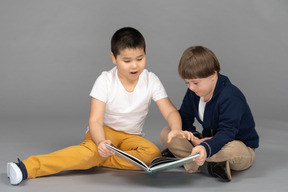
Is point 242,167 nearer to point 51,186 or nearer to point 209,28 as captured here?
point 51,186

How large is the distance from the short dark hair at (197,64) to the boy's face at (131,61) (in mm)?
290

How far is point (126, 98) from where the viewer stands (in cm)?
336

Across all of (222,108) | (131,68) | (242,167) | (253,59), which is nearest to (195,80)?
(222,108)

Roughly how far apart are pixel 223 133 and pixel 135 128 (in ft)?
2.36

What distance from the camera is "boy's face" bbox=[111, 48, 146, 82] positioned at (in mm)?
3121

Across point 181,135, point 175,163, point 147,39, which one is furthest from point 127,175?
point 147,39

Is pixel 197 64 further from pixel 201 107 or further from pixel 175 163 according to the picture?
pixel 175 163

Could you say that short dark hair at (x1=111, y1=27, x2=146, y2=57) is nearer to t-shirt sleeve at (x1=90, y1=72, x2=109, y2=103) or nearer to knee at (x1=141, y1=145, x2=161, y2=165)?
t-shirt sleeve at (x1=90, y1=72, x2=109, y2=103)

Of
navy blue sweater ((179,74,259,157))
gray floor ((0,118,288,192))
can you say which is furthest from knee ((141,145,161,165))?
navy blue sweater ((179,74,259,157))

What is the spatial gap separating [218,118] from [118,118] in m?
0.69

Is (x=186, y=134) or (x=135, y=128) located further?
(x=135, y=128)

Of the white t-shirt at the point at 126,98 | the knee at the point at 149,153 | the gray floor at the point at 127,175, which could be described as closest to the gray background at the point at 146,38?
the gray floor at the point at 127,175

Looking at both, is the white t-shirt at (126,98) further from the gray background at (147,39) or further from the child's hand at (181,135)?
the gray background at (147,39)

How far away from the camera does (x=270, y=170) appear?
3.19 m
